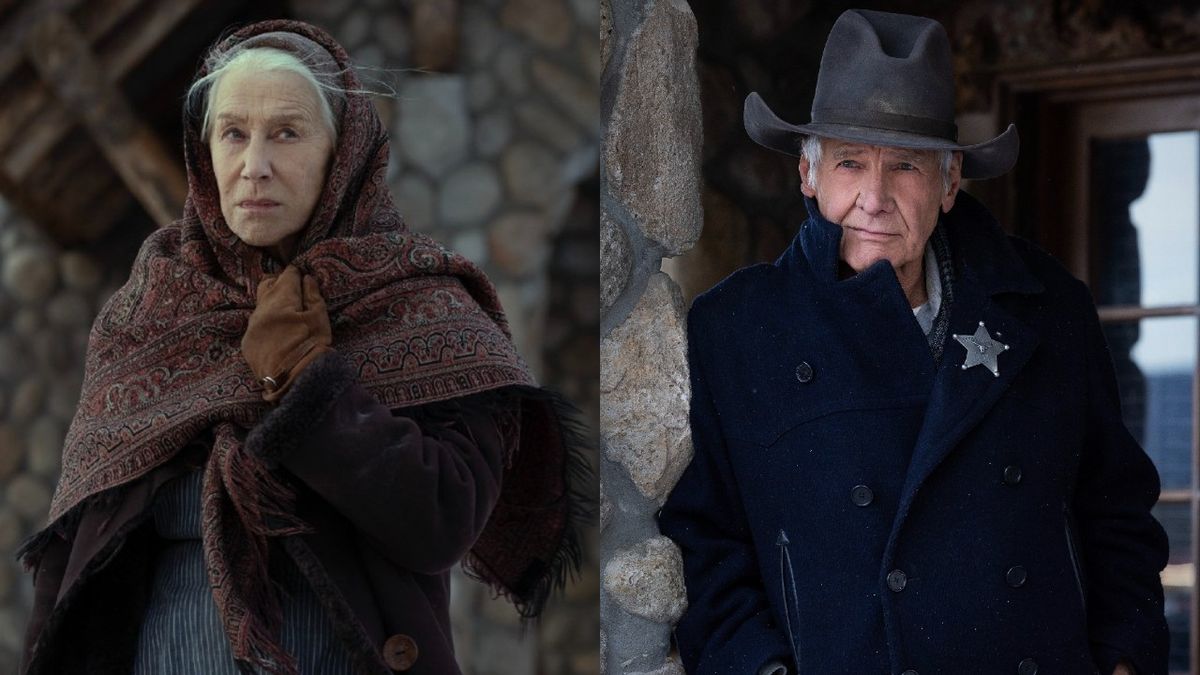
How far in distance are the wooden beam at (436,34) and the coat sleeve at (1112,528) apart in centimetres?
355

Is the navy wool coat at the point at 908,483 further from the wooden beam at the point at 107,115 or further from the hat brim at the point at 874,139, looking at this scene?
the wooden beam at the point at 107,115

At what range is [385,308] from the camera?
215 centimetres

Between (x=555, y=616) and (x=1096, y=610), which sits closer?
(x=1096, y=610)

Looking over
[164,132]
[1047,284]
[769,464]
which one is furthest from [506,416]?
[164,132]

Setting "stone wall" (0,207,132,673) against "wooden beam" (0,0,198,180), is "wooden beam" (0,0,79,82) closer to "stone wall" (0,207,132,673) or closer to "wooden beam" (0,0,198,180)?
"wooden beam" (0,0,198,180)

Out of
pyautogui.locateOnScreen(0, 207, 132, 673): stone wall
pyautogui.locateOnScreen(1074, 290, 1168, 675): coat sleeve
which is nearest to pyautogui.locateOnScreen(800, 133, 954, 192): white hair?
pyautogui.locateOnScreen(1074, 290, 1168, 675): coat sleeve

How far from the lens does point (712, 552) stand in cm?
228

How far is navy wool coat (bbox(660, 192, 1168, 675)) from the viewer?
83.0 inches

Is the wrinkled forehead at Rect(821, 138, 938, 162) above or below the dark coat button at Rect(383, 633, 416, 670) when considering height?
above

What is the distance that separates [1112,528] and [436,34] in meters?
3.70

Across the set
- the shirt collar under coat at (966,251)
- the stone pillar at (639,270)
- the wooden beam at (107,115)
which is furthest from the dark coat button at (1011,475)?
the wooden beam at (107,115)

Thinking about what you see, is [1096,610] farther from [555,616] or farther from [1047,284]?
[555,616]

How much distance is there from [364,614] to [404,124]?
3.81 meters

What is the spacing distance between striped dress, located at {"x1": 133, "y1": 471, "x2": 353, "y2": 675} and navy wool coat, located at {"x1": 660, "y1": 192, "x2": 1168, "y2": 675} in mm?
553
